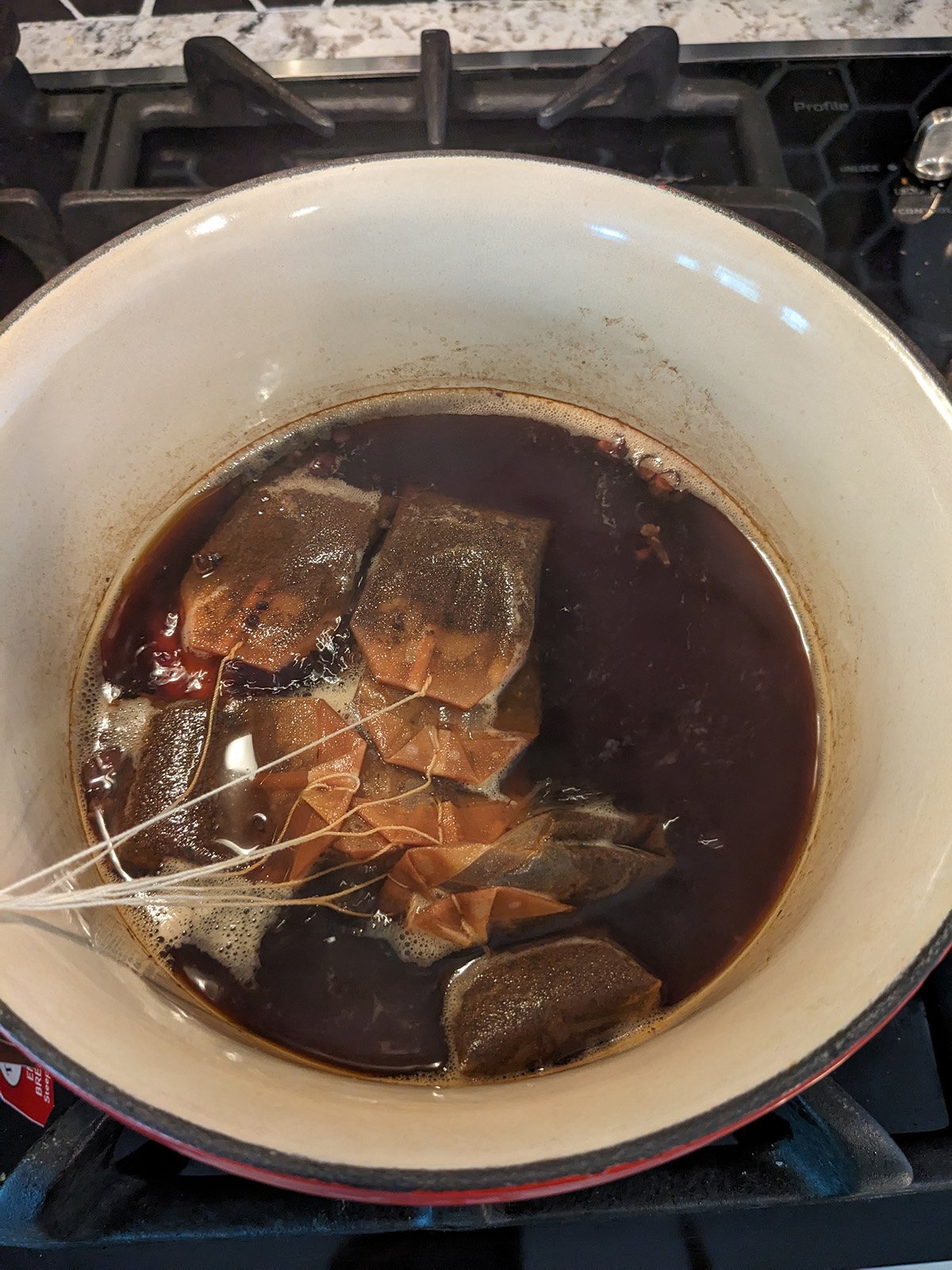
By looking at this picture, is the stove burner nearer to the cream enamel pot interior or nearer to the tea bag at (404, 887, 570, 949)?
the cream enamel pot interior

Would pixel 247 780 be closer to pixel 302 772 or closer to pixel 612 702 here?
pixel 302 772

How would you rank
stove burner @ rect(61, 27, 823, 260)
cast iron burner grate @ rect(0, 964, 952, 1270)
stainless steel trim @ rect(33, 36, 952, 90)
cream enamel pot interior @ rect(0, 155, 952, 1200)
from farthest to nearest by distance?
stainless steel trim @ rect(33, 36, 952, 90) → stove burner @ rect(61, 27, 823, 260) → cast iron burner grate @ rect(0, 964, 952, 1270) → cream enamel pot interior @ rect(0, 155, 952, 1200)

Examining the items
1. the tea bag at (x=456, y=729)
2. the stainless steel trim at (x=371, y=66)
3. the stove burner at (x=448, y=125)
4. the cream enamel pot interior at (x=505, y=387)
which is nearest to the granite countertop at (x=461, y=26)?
the stainless steel trim at (x=371, y=66)

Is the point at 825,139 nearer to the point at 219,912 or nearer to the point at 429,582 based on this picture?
the point at 429,582

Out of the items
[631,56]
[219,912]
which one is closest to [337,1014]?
[219,912]

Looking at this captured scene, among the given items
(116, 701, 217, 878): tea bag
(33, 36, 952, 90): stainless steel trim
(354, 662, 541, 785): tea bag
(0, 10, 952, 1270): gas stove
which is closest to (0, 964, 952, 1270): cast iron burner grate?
(0, 10, 952, 1270): gas stove

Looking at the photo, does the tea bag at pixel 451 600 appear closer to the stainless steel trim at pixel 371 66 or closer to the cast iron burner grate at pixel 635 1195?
the cast iron burner grate at pixel 635 1195

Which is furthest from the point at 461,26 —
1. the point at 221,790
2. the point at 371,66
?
the point at 221,790

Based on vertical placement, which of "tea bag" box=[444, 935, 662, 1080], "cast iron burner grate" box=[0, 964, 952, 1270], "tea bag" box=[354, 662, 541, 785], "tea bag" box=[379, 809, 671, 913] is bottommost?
"cast iron burner grate" box=[0, 964, 952, 1270]
